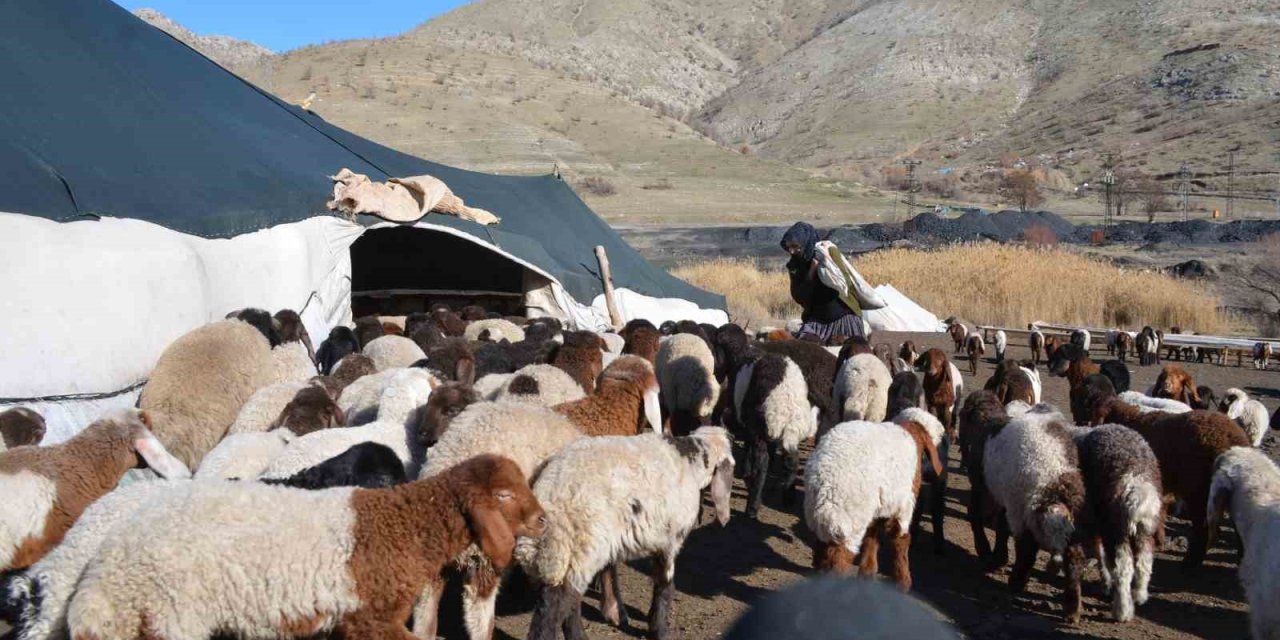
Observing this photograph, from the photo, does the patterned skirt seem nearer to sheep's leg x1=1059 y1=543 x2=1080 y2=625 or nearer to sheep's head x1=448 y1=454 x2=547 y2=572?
sheep's leg x1=1059 y1=543 x2=1080 y2=625

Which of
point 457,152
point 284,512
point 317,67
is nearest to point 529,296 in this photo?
point 284,512

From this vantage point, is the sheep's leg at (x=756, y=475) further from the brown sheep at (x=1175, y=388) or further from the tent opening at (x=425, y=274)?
the tent opening at (x=425, y=274)

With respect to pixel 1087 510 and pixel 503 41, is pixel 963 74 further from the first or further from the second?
pixel 1087 510

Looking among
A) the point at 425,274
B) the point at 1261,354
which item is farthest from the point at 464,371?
the point at 1261,354

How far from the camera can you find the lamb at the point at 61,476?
5285 millimetres

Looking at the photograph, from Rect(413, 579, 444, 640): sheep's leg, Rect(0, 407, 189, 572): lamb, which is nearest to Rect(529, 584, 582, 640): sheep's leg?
Rect(413, 579, 444, 640): sheep's leg

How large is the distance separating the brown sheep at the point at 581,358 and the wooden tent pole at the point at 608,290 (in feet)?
28.9

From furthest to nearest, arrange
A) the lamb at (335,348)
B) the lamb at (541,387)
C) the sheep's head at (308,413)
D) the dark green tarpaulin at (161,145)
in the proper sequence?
the lamb at (335,348), the dark green tarpaulin at (161,145), the lamb at (541,387), the sheep's head at (308,413)

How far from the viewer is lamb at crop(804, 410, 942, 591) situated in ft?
19.6

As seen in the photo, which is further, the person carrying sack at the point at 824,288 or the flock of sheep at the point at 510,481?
the person carrying sack at the point at 824,288

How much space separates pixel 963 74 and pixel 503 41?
153 ft

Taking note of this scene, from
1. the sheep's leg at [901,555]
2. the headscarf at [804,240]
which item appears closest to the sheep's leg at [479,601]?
the sheep's leg at [901,555]

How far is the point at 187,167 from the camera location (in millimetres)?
11727

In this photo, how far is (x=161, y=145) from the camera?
11.8 m
